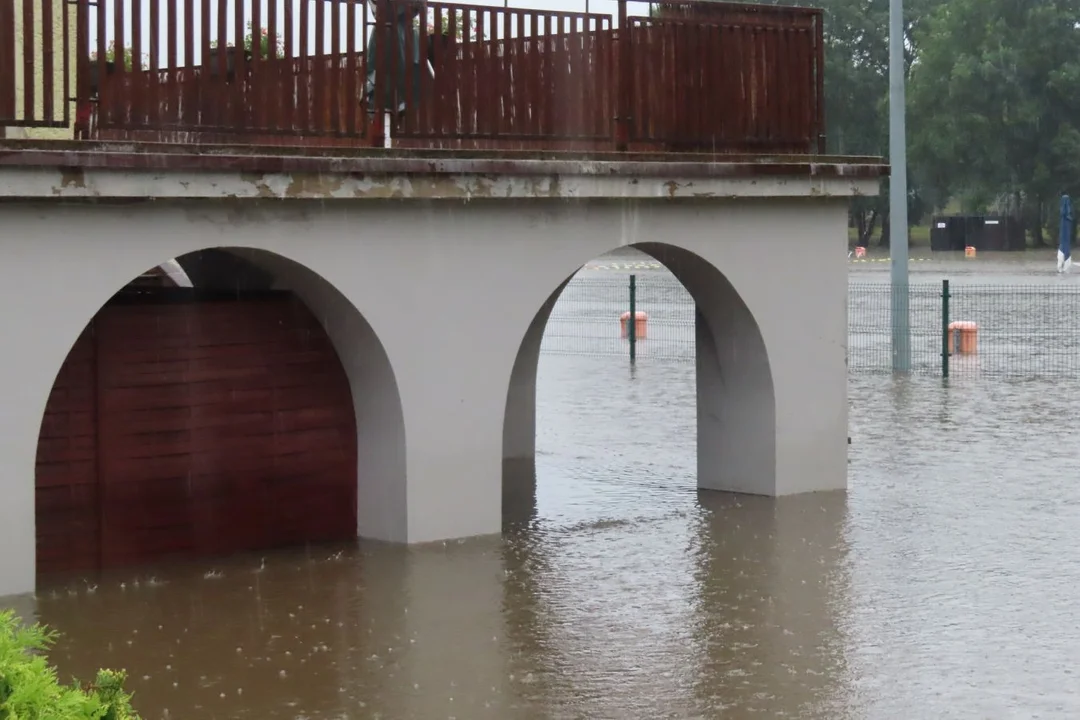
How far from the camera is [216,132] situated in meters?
11.7

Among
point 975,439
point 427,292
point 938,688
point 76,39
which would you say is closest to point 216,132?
point 76,39

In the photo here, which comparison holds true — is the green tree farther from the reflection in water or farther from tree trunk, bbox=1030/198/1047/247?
the reflection in water

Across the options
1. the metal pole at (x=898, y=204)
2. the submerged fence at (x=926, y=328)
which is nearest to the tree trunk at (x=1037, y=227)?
the submerged fence at (x=926, y=328)

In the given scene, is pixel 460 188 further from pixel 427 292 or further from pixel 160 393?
pixel 160 393

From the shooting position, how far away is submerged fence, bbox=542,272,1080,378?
2673 cm

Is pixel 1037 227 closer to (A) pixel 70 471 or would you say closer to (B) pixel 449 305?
(B) pixel 449 305

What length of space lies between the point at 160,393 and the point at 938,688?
5636 millimetres

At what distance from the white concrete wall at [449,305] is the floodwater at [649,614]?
43cm

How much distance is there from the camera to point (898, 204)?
26.7 metres

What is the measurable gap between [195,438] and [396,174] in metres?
2.19

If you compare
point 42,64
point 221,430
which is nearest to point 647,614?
point 221,430

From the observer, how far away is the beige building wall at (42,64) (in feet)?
36.3

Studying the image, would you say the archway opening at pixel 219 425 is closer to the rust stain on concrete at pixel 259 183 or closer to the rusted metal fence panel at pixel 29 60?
the rust stain on concrete at pixel 259 183

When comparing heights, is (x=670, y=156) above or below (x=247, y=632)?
above
